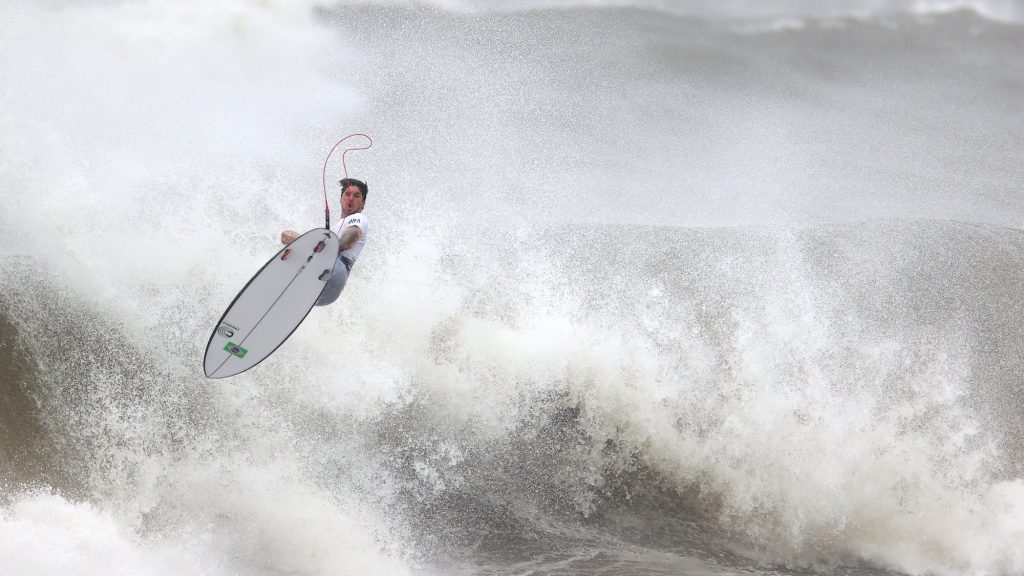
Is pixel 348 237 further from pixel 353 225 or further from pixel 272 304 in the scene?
pixel 272 304

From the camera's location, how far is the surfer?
5078 millimetres

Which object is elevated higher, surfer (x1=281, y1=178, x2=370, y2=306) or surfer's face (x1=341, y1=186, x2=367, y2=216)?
surfer's face (x1=341, y1=186, x2=367, y2=216)

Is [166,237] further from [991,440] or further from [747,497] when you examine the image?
[991,440]

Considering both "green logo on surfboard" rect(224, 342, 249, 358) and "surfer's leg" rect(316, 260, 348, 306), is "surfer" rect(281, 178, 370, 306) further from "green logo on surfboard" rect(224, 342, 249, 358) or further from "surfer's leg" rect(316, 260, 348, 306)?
"green logo on surfboard" rect(224, 342, 249, 358)

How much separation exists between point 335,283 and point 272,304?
44 cm

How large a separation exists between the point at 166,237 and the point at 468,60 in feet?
18.7

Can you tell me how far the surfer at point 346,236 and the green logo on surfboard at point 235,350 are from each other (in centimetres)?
58

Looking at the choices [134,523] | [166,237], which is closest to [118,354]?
[166,237]

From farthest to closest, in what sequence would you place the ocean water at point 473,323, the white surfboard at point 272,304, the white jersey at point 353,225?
the ocean water at point 473,323, the white jersey at point 353,225, the white surfboard at point 272,304

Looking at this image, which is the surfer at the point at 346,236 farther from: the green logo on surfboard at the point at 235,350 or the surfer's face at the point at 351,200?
the green logo on surfboard at the point at 235,350

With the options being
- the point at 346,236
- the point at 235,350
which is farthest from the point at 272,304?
the point at 346,236

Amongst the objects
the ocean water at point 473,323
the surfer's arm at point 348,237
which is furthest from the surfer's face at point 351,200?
the ocean water at point 473,323

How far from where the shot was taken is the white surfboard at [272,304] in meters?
5.01

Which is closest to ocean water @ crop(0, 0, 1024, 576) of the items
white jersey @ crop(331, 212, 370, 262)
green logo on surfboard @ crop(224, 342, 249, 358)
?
green logo on surfboard @ crop(224, 342, 249, 358)
